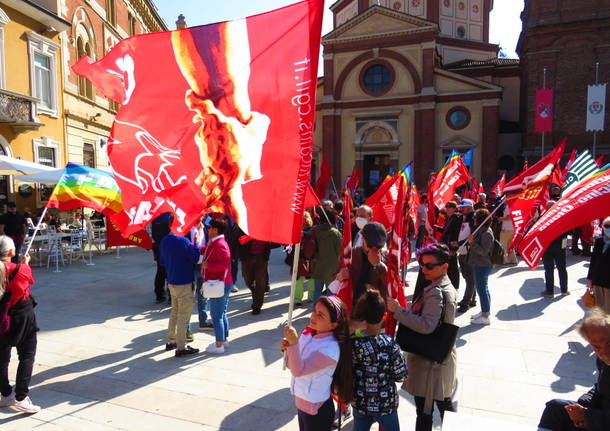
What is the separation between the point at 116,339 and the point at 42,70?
17558 millimetres

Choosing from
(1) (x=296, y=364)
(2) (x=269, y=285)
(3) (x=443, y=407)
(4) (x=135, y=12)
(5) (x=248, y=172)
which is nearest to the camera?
(1) (x=296, y=364)

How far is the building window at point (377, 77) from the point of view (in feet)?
101

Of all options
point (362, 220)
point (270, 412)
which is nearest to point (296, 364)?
point (270, 412)

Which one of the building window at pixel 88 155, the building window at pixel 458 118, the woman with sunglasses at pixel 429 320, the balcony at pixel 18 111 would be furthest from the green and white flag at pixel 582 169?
the building window at pixel 458 118

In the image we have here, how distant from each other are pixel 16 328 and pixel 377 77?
3049 centimetres

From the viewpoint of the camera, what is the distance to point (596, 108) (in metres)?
23.4

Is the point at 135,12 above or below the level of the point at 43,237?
above

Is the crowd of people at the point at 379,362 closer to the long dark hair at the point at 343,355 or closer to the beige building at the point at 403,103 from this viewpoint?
the long dark hair at the point at 343,355

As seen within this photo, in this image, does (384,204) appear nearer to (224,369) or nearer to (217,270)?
(217,270)

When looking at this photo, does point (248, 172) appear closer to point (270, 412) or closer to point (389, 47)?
point (270, 412)

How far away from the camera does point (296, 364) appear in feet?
8.66

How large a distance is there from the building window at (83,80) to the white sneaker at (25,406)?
21448mm

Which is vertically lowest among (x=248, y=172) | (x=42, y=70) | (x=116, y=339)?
(x=116, y=339)

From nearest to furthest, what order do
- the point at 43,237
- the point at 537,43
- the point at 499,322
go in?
the point at 499,322 < the point at 43,237 < the point at 537,43
